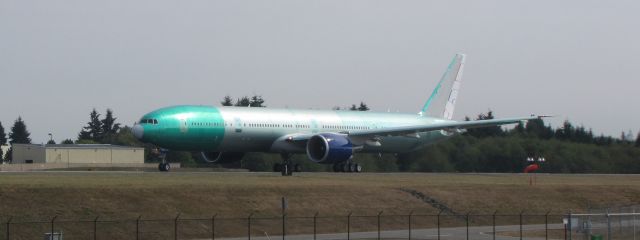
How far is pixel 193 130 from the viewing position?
225 feet

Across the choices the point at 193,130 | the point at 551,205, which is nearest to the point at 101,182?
the point at 193,130

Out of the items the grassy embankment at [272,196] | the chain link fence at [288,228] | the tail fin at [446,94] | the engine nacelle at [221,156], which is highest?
the tail fin at [446,94]

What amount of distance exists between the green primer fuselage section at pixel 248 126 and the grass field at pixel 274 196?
8.92 m

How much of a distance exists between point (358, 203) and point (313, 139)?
1872cm

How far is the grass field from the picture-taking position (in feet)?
146

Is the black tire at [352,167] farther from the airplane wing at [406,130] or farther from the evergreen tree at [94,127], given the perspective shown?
the evergreen tree at [94,127]

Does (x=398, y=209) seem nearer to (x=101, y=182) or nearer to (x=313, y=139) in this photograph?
(x=101, y=182)

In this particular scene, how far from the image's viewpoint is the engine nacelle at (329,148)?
2761 inches

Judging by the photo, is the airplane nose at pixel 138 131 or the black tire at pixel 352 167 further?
the black tire at pixel 352 167

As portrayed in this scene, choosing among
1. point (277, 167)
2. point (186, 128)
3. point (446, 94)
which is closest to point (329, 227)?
point (186, 128)

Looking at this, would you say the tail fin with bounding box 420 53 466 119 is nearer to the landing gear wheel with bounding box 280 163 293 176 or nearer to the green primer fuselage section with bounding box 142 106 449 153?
the green primer fuselage section with bounding box 142 106 449 153

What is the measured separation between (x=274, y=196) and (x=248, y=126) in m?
20.5

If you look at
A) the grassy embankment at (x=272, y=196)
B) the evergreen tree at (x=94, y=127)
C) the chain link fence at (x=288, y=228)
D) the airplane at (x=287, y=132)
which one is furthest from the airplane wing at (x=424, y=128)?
the evergreen tree at (x=94, y=127)

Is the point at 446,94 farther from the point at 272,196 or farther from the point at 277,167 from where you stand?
the point at 272,196
